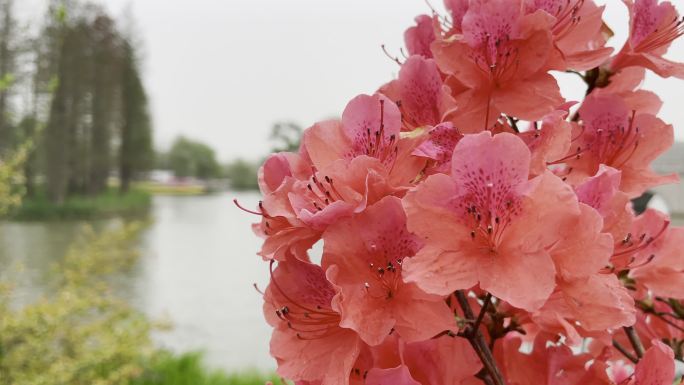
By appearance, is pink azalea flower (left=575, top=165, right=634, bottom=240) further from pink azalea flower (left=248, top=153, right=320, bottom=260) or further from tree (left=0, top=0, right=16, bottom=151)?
tree (left=0, top=0, right=16, bottom=151)

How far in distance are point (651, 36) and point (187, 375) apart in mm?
2363

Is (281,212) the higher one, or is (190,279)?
(281,212)

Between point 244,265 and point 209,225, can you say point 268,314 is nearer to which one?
point 244,265

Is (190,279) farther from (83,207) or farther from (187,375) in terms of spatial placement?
(83,207)

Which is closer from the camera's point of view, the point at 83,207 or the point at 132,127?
the point at 83,207

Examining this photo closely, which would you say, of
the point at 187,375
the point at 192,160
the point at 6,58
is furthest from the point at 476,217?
the point at 192,160

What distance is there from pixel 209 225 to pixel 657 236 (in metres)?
12.9

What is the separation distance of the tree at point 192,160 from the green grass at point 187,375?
13.8 metres

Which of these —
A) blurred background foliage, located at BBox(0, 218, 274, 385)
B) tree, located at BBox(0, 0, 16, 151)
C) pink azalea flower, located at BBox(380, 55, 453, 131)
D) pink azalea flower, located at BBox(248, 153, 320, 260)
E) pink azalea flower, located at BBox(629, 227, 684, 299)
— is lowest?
blurred background foliage, located at BBox(0, 218, 274, 385)

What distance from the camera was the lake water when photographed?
4.13 m

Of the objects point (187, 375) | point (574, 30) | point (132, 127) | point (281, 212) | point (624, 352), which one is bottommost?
point (187, 375)

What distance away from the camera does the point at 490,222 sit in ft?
1.15

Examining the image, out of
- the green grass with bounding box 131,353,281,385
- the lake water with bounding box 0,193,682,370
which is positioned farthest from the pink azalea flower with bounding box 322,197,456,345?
the green grass with bounding box 131,353,281,385

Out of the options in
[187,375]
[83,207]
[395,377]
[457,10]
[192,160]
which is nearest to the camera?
[395,377]
